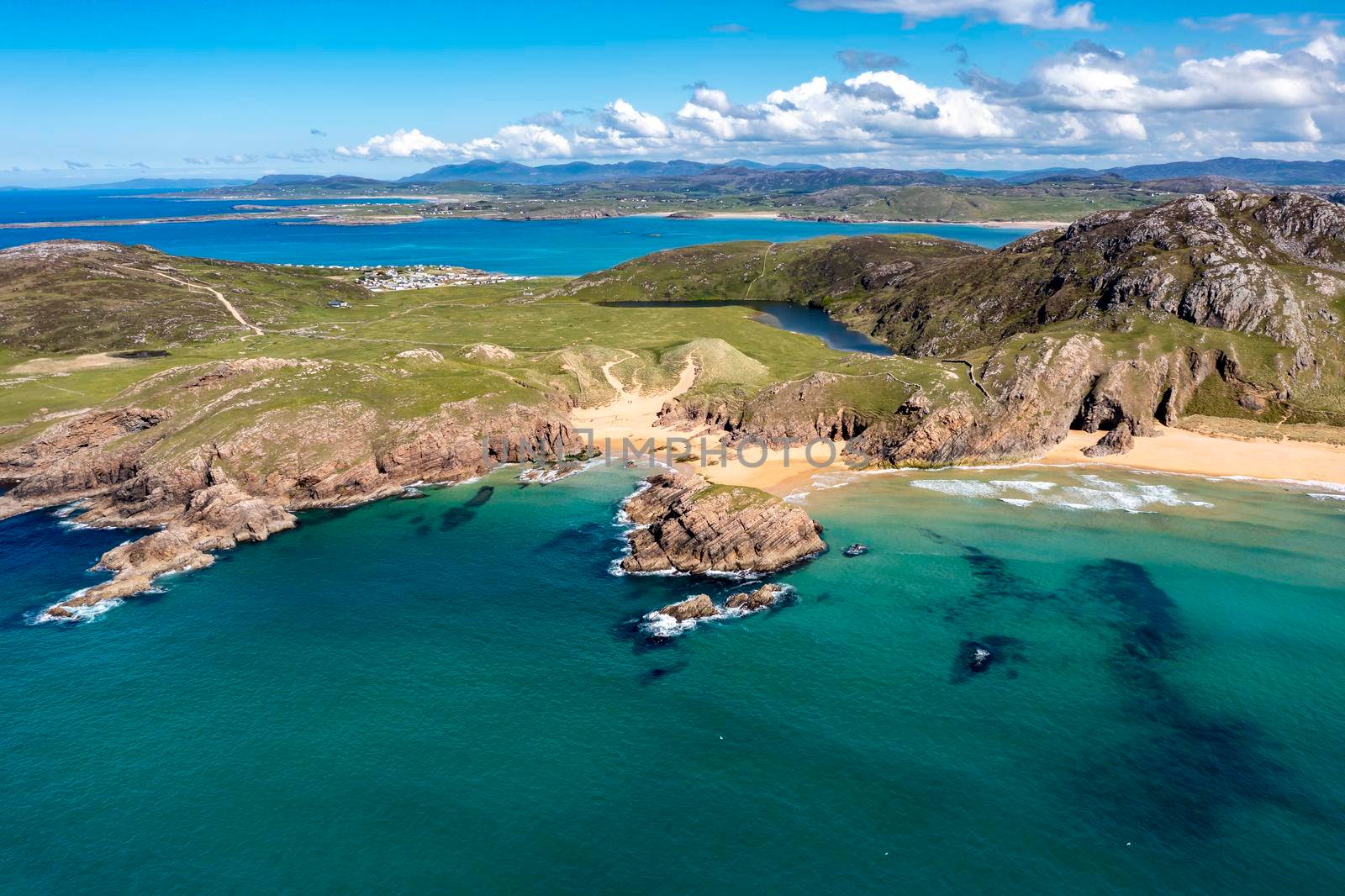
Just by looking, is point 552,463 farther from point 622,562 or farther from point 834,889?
point 834,889

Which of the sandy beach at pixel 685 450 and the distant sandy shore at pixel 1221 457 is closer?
the distant sandy shore at pixel 1221 457

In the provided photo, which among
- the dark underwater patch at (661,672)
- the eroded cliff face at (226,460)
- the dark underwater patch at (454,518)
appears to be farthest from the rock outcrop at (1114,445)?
the dark underwater patch at (454,518)

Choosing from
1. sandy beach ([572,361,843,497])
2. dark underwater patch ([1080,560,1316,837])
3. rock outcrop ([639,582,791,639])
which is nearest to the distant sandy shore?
sandy beach ([572,361,843,497])

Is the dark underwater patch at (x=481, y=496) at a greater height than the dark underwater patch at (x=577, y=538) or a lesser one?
greater

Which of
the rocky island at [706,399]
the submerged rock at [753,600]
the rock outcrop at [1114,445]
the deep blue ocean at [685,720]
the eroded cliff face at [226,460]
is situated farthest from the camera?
the rock outcrop at [1114,445]

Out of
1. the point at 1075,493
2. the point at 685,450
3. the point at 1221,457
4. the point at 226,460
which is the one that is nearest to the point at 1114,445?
the point at 1221,457

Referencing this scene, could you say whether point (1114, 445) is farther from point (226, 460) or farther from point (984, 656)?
point (226, 460)

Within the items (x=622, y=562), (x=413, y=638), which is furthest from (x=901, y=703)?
(x=413, y=638)

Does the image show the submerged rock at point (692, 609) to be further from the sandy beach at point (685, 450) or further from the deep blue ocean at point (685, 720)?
the sandy beach at point (685, 450)
